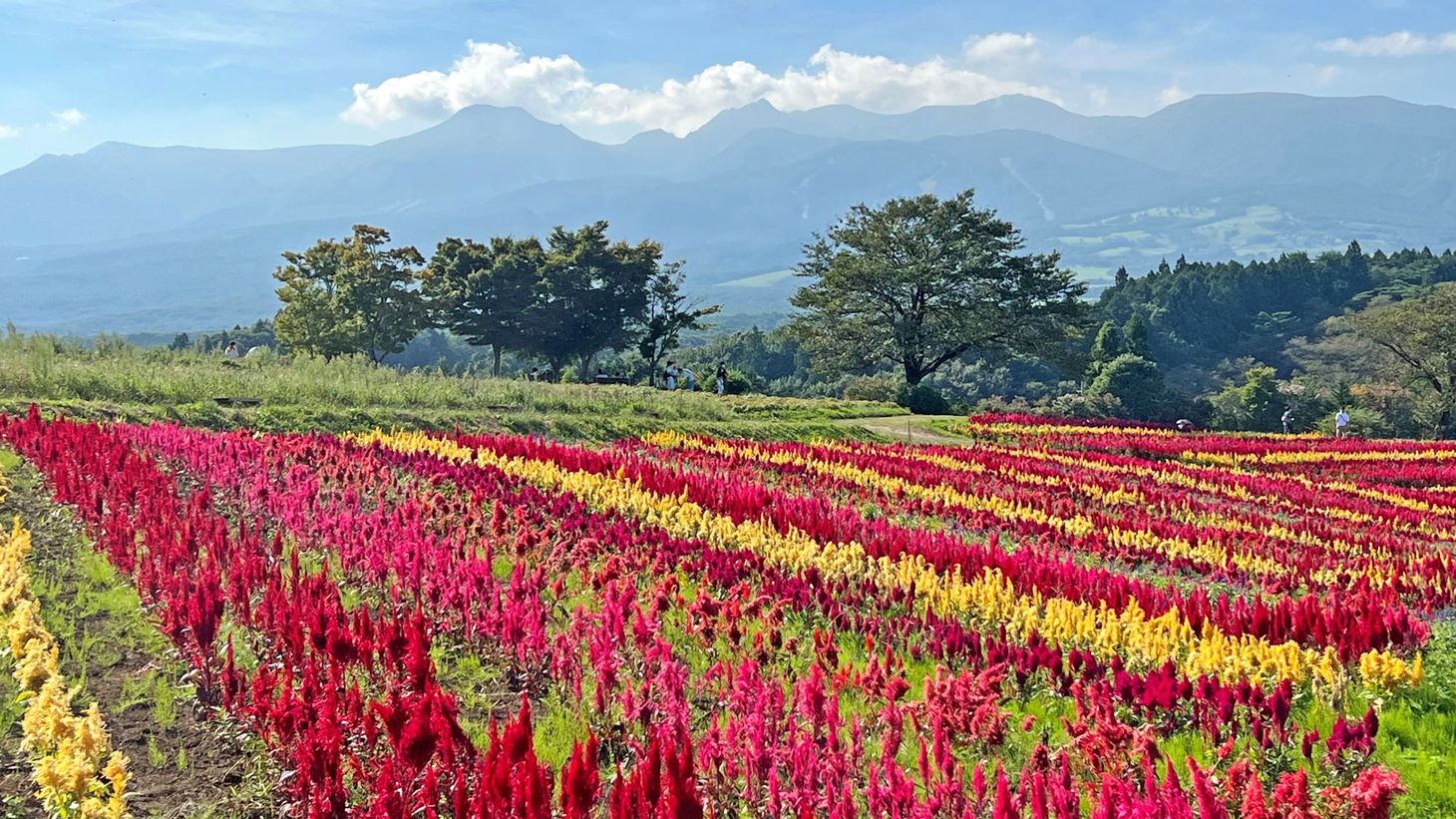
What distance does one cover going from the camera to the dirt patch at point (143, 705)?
3924 mm

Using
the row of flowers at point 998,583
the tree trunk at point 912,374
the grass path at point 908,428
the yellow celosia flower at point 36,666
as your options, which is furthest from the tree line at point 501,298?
the yellow celosia flower at point 36,666

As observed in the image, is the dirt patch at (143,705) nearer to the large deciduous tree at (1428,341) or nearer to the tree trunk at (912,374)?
the tree trunk at (912,374)

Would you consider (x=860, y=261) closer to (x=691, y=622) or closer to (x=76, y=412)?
(x=76, y=412)

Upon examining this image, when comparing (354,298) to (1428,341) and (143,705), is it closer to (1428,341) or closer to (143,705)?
(143,705)

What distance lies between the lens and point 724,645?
6.03m

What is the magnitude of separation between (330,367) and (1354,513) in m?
17.7

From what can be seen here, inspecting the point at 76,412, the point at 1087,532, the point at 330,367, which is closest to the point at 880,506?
the point at 1087,532

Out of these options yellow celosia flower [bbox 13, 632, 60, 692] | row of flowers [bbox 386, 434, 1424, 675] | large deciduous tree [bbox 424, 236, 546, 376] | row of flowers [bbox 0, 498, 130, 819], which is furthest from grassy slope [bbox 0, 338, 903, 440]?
large deciduous tree [bbox 424, 236, 546, 376]

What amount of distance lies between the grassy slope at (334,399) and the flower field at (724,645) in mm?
3510

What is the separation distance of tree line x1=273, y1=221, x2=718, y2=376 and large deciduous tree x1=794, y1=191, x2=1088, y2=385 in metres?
6.53

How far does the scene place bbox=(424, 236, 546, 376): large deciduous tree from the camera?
157ft

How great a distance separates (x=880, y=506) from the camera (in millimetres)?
12328

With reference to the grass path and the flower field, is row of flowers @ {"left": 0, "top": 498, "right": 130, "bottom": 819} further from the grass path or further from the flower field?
the grass path

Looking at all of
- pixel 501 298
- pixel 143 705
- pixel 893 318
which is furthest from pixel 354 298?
pixel 143 705
